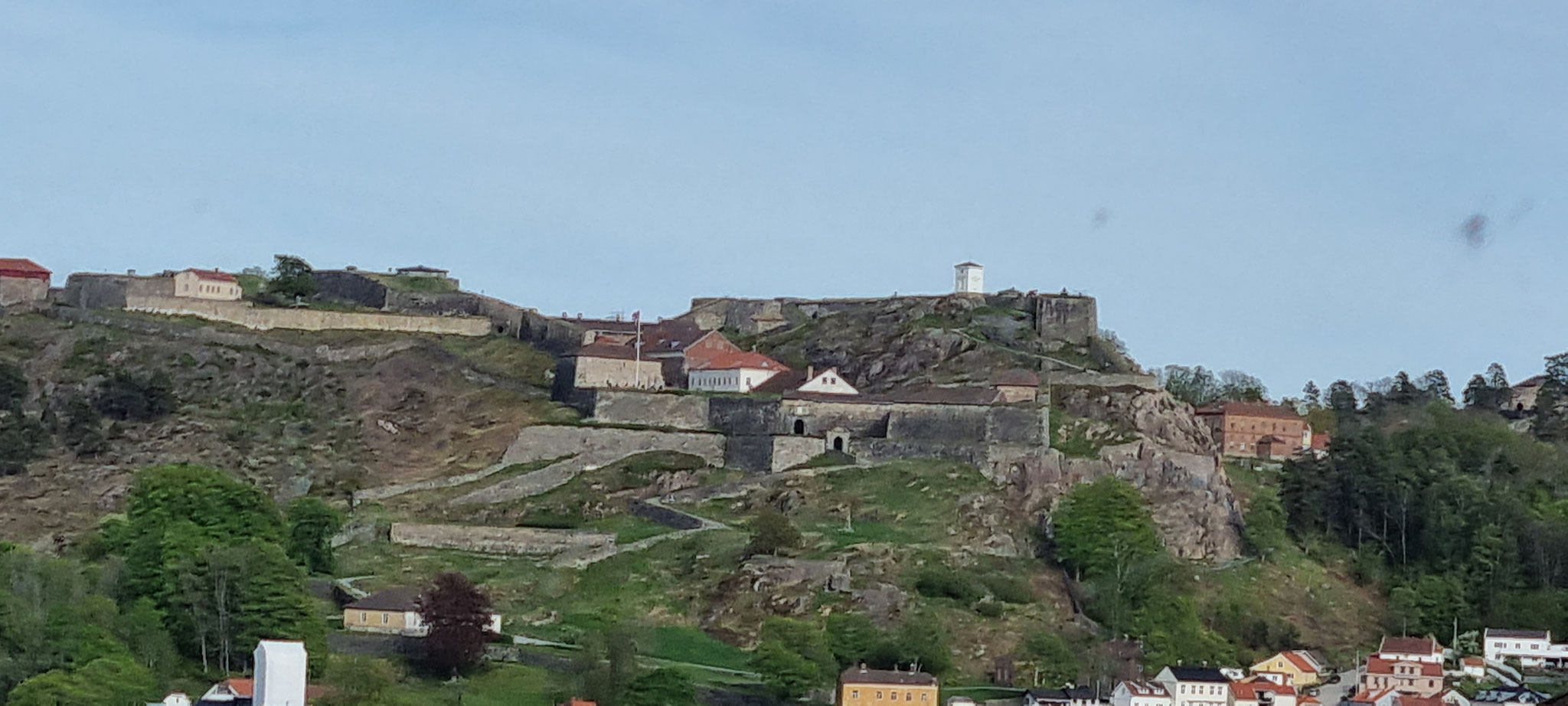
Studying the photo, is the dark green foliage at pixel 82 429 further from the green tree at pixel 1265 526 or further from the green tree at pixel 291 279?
the green tree at pixel 1265 526

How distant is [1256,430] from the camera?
127875 millimetres

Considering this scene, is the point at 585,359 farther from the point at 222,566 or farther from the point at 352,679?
the point at 352,679

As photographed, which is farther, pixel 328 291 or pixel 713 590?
pixel 328 291

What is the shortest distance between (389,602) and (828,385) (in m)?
27.0

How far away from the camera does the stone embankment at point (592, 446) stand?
353ft

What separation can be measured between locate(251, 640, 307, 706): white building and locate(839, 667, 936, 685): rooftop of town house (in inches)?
670

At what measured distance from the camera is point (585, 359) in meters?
115

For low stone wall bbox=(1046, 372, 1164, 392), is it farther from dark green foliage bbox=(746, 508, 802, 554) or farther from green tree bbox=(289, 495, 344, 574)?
green tree bbox=(289, 495, 344, 574)

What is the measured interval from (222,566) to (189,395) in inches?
1293

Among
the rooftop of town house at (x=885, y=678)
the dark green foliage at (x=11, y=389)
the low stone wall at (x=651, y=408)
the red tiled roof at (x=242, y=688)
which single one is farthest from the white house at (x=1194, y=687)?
the dark green foliage at (x=11, y=389)

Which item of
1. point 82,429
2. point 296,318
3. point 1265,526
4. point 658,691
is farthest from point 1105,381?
point 82,429

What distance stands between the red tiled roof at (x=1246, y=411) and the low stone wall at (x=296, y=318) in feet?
106

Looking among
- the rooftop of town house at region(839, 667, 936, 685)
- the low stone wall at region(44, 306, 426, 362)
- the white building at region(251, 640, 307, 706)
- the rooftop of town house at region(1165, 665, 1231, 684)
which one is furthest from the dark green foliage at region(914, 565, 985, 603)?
the low stone wall at region(44, 306, 426, 362)

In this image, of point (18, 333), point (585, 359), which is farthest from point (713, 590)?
point (18, 333)
